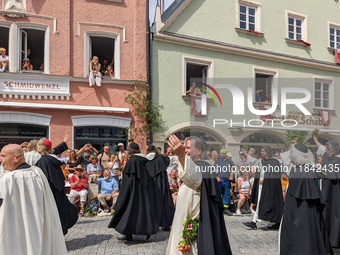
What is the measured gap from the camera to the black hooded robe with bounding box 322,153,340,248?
6.08m

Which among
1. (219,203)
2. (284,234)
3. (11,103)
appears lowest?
(284,234)

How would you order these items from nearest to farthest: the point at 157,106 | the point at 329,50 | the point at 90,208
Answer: the point at 90,208 → the point at 157,106 → the point at 329,50

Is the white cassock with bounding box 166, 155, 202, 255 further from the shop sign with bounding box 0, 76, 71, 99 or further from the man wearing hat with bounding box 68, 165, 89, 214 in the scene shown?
the shop sign with bounding box 0, 76, 71, 99

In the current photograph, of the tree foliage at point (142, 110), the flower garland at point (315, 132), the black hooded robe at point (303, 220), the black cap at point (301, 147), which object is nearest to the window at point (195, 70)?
the tree foliage at point (142, 110)

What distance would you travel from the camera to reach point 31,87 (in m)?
12.3

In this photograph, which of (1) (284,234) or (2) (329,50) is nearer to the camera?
(1) (284,234)

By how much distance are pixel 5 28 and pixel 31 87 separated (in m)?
2.42

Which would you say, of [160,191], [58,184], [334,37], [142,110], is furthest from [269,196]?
[334,37]

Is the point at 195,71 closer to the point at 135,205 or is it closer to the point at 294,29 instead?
the point at 294,29

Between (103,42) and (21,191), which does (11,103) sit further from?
(21,191)

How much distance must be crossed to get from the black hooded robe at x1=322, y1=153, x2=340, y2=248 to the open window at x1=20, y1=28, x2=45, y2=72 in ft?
34.3

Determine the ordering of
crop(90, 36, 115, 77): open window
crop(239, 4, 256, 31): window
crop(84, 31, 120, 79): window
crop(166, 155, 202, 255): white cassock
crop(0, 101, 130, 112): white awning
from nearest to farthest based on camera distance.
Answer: crop(166, 155, 202, 255): white cassock < crop(0, 101, 130, 112): white awning < crop(84, 31, 120, 79): window < crop(90, 36, 115, 77): open window < crop(239, 4, 256, 31): window

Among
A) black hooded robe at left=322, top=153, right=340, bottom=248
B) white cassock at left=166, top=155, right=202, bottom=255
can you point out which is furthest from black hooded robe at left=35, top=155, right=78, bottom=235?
black hooded robe at left=322, top=153, right=340, bottom=248

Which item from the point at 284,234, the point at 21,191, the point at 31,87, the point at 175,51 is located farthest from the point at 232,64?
the point at 21,191
